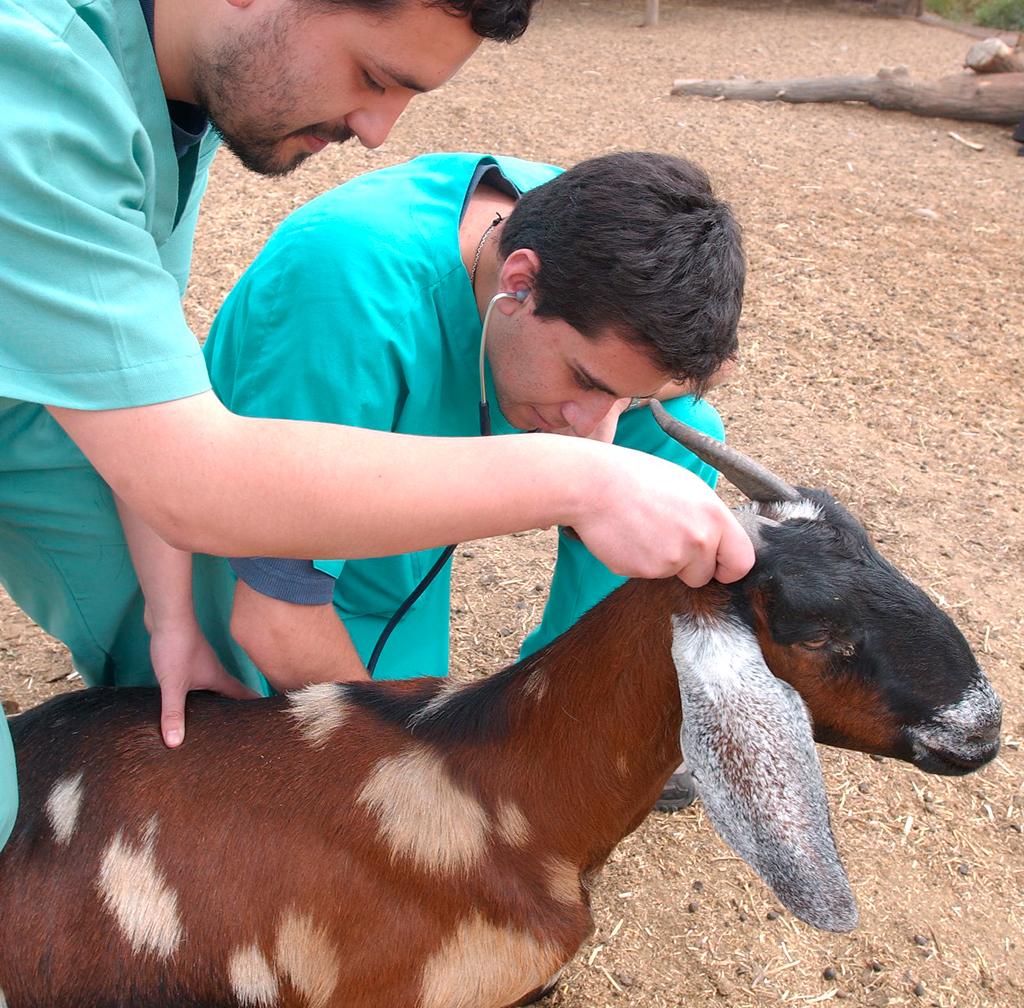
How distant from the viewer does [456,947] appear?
7.52 ft

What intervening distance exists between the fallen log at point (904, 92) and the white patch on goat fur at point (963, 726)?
29.7 ft

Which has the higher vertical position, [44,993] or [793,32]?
[44,993]

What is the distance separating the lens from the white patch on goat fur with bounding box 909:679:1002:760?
2117mm

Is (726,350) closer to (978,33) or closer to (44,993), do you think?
(44,993)

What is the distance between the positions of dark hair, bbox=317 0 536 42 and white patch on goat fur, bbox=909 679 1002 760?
58.3 inches

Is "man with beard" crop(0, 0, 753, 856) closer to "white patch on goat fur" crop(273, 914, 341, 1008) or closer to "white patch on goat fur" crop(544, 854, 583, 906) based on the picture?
"white patch on goat fur" crop(273, 914, 341, 1008)

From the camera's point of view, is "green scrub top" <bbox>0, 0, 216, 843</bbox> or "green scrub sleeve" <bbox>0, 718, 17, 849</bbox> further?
"green scrub sleeve" <bbox>0, 718, 17, 849</bbox>

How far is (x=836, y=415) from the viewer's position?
5.41 meters

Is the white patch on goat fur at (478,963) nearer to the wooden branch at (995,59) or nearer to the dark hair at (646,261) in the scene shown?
the dark hair at (646,261)

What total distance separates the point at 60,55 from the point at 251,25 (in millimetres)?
334

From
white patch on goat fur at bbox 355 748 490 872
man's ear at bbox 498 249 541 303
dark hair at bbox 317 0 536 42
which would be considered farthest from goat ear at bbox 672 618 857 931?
dark hair at bbox 317 0 536 42

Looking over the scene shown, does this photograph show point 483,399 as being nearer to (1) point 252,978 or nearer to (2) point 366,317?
(2) point 366,317

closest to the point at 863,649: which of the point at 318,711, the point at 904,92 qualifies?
the point at 318,711

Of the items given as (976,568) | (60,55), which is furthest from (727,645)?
(976,568)
